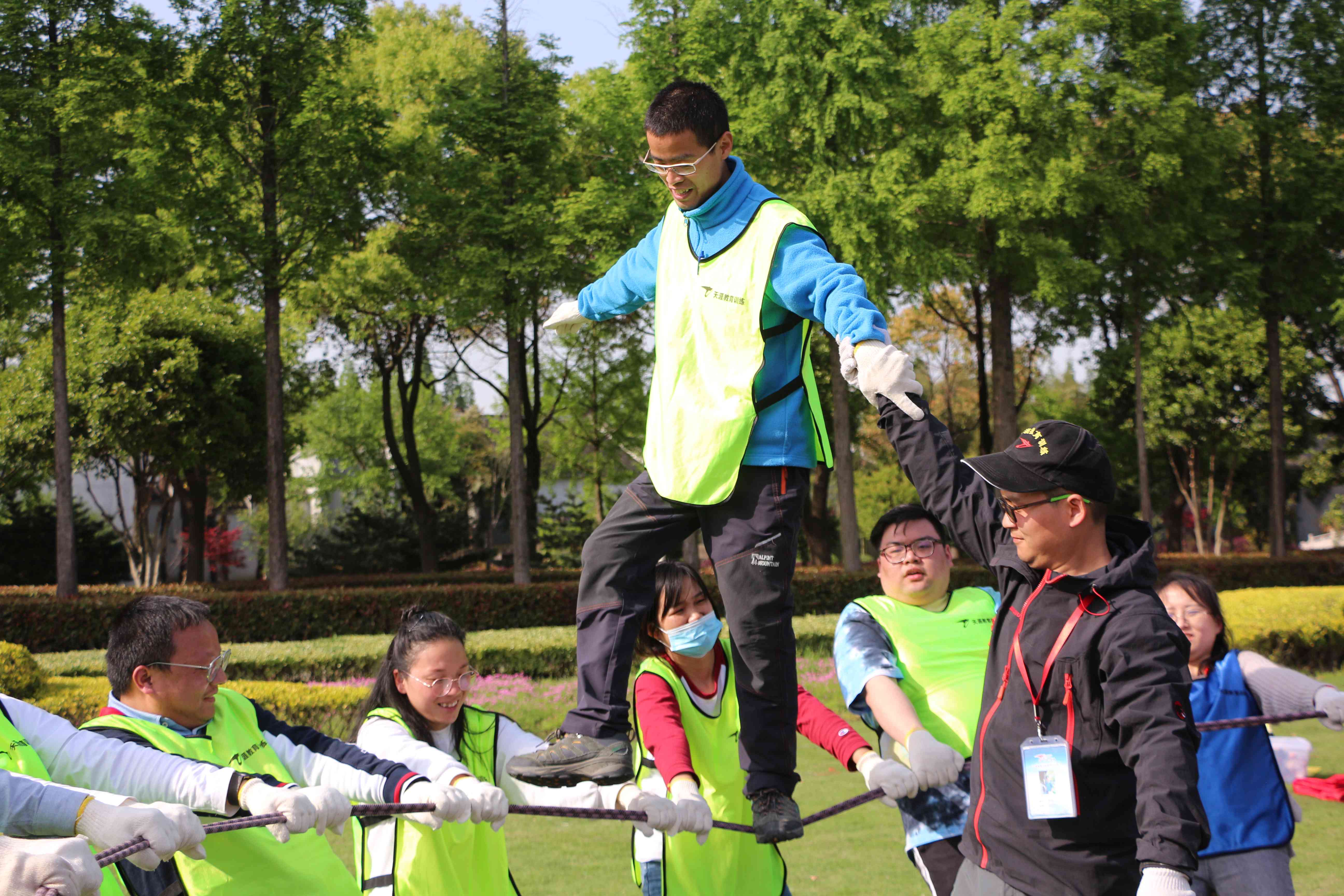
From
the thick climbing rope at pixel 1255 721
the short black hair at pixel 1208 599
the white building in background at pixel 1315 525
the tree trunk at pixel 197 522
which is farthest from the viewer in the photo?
the white building in background at pixel 1315 525

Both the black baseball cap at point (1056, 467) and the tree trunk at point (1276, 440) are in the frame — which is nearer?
the black baseball cap at point (1056, 467)

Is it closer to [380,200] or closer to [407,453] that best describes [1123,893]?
[380,200]

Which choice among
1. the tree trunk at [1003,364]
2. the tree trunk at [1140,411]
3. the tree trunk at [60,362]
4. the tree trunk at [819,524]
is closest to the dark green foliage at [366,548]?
the tree trunk at [819,524]

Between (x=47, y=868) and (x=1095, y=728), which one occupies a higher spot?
(x=1095, y=728)

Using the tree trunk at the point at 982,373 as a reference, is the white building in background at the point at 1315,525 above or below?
below

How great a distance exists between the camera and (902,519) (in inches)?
165

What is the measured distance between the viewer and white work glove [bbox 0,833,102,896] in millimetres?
2344

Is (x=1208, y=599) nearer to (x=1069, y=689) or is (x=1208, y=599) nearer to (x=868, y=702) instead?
(x=868, y=702)

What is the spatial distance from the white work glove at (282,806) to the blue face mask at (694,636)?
4.40 ft

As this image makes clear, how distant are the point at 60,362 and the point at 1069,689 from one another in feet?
52.0

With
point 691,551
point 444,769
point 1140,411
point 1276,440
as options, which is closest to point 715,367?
point 444,769

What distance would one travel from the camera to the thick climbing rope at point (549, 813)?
263 centimetres

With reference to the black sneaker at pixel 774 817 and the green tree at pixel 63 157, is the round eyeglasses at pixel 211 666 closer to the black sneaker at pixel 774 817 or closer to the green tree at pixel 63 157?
the black sneaker at pixel 774 817

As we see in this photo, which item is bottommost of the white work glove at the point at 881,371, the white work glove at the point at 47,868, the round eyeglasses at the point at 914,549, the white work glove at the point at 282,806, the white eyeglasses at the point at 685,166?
the white work glove at the point at 282,806
